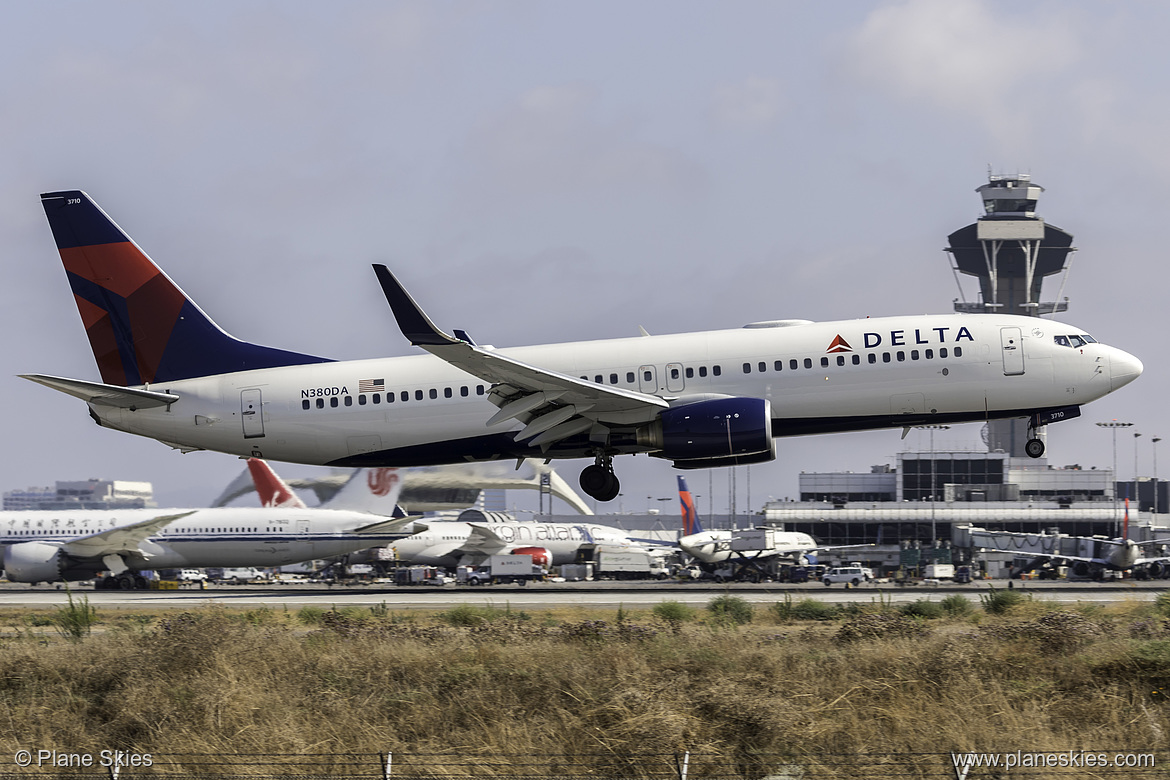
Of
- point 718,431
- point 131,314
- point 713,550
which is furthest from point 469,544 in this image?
point 718,431

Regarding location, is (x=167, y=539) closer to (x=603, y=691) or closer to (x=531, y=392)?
(x=531, y=392)

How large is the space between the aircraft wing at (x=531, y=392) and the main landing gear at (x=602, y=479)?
1614 mm

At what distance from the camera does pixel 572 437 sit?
111 ft

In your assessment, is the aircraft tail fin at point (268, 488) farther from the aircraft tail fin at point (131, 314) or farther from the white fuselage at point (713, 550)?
the aircraft tail fin at point (131, 314)

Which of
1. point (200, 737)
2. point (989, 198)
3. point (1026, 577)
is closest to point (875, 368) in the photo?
point (200, 737)

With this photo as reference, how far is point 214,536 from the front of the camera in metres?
65.2

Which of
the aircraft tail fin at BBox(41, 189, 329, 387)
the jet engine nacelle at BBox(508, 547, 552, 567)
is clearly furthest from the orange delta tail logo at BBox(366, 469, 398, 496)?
the aircraft tail fin at BBox(41, 189, 329, 387)

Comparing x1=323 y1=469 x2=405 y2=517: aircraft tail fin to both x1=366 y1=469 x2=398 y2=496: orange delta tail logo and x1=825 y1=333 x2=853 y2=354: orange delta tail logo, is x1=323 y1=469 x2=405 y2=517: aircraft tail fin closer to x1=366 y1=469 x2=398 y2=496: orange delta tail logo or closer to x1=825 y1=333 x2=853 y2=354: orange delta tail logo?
x1=366 y1=469 x2=398 y2=496: orange delta tail logo

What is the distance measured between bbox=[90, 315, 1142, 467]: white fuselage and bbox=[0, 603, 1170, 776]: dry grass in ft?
24.2

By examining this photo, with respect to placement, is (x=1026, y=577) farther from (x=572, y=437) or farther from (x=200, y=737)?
(x=200, y=737)

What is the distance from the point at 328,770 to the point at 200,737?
352 centimetres

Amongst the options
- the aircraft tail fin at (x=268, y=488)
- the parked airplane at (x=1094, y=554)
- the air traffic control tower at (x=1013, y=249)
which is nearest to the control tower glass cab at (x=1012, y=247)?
the air traffic control tower at (x=1013, y=249)

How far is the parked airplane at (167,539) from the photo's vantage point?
6338 centimetres

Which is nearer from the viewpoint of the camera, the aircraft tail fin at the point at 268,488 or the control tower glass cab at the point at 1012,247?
the aircraft tail fin at the point at 268,488
